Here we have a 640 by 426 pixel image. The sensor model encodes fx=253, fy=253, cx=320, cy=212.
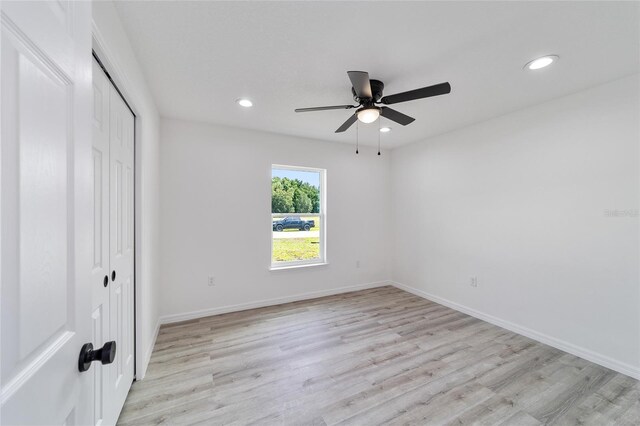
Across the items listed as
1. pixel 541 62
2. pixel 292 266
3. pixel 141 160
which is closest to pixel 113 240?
pixel 141 160

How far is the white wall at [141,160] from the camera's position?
1.36 meters

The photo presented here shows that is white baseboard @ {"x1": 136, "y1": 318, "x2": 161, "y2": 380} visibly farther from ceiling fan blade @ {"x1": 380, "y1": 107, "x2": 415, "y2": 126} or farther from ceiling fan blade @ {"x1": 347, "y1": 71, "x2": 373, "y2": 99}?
ceiling fan blade @ {"x1": 380, "y1": 107, "x2": 415, "y2": 126}

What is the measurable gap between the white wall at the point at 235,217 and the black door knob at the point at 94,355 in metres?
2.77

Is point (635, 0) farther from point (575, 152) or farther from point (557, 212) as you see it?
point (557, 212)

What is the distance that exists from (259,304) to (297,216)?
4.71 ft

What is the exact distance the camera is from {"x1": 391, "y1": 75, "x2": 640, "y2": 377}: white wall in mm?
2250

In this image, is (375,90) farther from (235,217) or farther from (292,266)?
(292,266)

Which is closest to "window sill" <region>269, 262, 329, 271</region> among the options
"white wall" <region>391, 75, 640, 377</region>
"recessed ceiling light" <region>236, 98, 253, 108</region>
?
"white wall" <region>391, 75, 640, 377</region>

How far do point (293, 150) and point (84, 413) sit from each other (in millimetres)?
3564

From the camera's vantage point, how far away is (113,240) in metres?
1.62

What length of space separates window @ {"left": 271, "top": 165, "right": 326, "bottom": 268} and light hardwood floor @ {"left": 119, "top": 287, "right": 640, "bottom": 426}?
1.14 m

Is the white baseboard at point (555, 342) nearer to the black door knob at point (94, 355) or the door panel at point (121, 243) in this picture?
the black door knob at point (94, 355)

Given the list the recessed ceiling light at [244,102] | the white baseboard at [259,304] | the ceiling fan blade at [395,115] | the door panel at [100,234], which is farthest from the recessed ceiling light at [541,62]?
the white baseboard at [259,304]

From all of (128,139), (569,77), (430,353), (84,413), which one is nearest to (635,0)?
(569,77)
